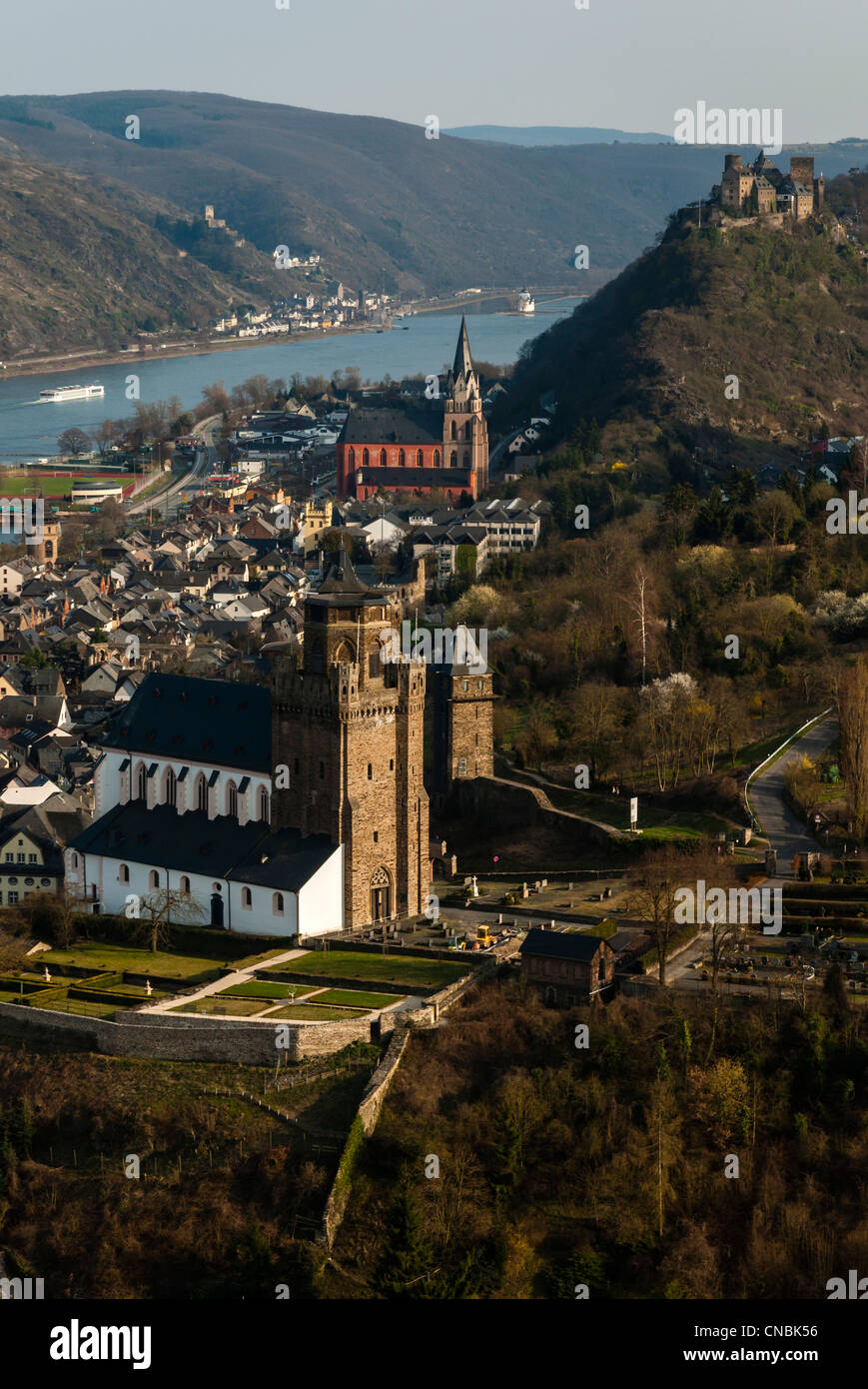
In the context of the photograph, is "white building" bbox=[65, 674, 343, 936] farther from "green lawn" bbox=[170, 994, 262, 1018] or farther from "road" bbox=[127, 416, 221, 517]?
"road" bbox=[127, 416, 221, 517]

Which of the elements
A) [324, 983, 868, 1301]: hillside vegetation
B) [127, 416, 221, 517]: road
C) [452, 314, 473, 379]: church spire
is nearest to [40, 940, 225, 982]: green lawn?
[324, 983, 868, 1301]: hillside vegetation

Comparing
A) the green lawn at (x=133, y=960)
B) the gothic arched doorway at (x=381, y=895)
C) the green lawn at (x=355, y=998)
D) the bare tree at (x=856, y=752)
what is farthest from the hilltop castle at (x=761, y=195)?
the green lawn at (x=355, y=998)

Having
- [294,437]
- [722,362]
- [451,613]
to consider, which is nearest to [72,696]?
[451,613]

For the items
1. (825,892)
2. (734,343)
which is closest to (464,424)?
(734,343)

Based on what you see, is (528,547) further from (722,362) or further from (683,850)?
(683,850)

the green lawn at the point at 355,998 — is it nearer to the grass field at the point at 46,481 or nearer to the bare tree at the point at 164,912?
the bare tree at the point at 164,912

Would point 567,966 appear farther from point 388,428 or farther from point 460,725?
point 388,428
